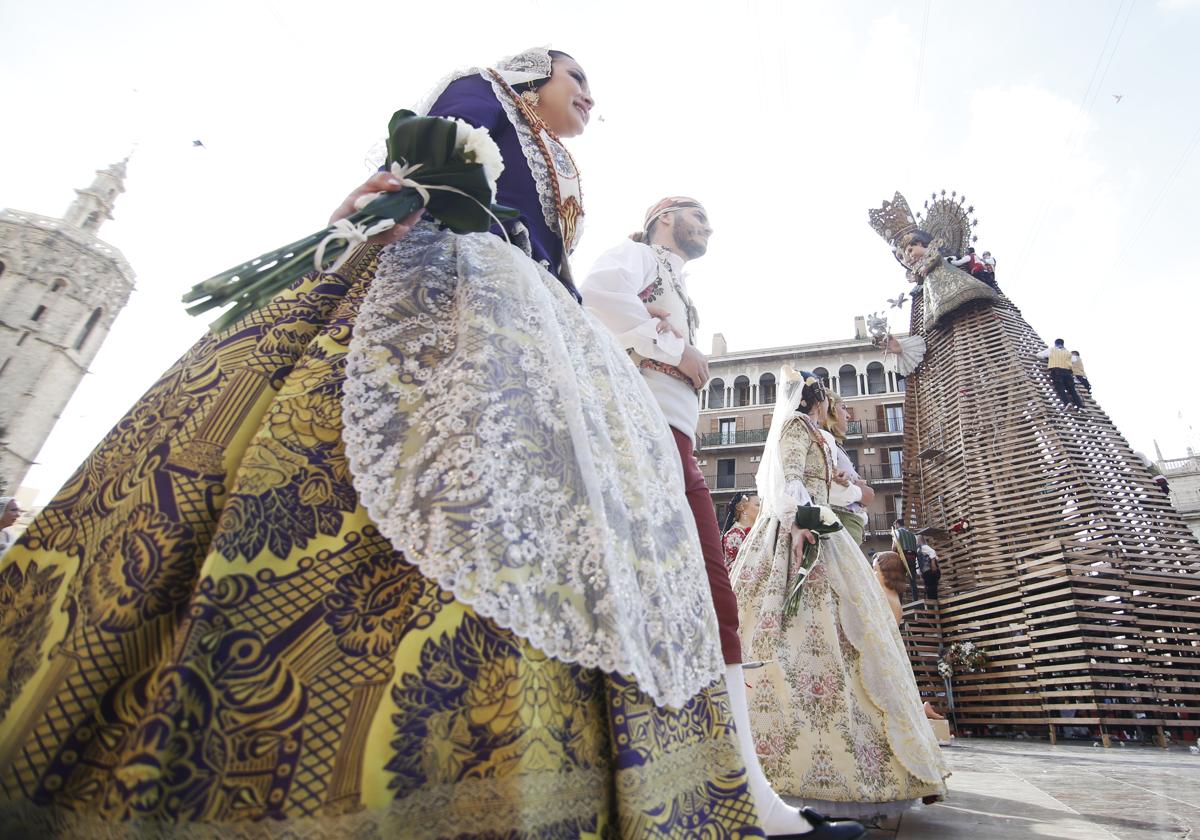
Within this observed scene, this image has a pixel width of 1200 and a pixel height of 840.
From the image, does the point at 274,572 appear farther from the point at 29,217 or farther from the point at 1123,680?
the point at 29,217

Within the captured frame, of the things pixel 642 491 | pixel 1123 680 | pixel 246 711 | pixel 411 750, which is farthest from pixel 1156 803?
pixel 1123 680

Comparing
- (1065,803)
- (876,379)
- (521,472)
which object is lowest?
(1065,803)

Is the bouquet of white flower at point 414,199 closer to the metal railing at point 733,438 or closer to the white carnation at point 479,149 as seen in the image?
the white carnation at point 479,149

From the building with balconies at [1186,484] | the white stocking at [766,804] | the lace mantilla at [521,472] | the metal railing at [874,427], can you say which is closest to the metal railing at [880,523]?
the metal railing at [874,427]

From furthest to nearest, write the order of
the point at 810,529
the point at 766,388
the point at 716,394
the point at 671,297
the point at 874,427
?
the point at 716,394, the point at 766,388, the point at 874,427, the point at 810,529, the point at 671,297

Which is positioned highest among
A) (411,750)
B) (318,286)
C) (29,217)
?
(29,217)

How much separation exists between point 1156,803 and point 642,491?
2991 mm

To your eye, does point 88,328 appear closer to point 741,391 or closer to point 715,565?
point 741,391

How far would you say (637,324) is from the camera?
195 cm

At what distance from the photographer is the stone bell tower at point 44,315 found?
130 feet

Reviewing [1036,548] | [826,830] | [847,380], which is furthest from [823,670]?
[847,380]

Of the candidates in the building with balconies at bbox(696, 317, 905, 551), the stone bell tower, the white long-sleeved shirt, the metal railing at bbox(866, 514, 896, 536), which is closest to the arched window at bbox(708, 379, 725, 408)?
the building with balconies at bbox(696, 317, 905, 551)

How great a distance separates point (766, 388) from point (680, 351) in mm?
30910

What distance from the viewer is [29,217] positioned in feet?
137
